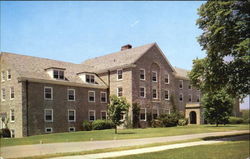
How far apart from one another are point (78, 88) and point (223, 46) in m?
21.6

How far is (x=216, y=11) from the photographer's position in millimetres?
22359

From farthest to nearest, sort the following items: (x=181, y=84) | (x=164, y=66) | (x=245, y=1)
Result: (x=181, y=84) → (x=164, y=66) → (x=245, y=1)

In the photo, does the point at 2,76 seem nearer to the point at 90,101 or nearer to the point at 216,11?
the point at 90,101

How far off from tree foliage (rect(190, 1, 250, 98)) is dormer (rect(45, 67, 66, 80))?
1847 cm

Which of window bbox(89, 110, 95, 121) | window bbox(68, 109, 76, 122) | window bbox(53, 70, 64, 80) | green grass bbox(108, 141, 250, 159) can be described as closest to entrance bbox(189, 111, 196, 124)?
window bbox(89, 110, 95, 121)

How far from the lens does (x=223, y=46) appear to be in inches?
890

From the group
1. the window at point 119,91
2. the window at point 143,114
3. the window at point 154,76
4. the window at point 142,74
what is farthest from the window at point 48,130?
the window at point 154,76

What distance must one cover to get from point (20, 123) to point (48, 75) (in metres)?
7.06

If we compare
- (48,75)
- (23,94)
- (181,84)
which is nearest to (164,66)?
(181,84)

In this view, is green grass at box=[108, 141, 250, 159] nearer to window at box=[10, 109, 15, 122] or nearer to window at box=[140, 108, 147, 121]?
window at box=[10, 109, 15, 122]

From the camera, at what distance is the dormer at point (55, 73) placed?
35469 millimetres

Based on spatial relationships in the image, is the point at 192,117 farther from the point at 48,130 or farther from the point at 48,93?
the point at 48,93

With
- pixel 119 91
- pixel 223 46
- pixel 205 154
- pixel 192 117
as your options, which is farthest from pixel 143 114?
pixel 205 154

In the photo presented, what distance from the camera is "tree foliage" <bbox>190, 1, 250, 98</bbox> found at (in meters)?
21.5
